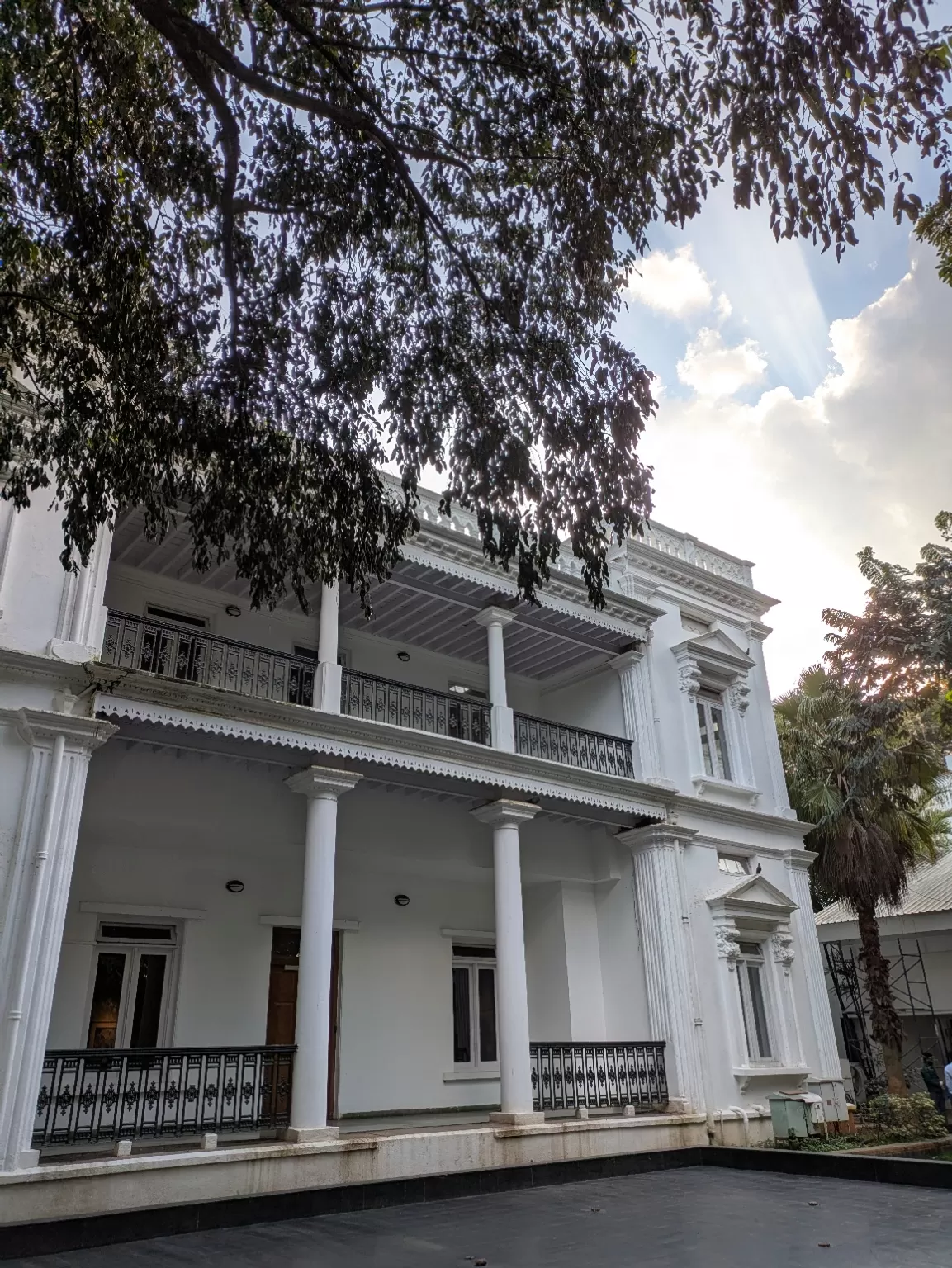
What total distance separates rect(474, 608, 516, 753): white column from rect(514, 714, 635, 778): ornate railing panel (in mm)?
509

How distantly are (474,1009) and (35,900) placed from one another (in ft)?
25.4

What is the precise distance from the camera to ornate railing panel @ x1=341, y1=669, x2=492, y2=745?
12.0 meters

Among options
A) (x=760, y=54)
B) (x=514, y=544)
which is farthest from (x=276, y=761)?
(x=760, y=54)

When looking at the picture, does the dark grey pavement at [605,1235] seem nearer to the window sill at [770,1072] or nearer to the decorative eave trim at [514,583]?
the window sill at [770,1072]

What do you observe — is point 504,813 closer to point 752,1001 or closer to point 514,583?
point 514,583

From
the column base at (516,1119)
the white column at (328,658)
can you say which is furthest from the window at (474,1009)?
the white column at (328,658)

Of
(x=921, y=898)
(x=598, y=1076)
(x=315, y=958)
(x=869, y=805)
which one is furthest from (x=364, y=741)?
(x=921, y=898)

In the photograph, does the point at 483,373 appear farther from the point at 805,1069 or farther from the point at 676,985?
the point at 805,1069

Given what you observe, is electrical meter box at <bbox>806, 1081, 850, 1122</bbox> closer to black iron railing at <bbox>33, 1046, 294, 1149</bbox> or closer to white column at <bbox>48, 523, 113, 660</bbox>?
black iron railing at <bbox>33, 1046, 294, 1149</bbox>

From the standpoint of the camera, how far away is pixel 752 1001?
14.6 meters

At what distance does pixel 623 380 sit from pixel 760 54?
244cm

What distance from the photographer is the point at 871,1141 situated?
514 inches

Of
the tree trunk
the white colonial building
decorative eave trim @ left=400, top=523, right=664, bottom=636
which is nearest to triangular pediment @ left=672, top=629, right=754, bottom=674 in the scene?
the white colonial building

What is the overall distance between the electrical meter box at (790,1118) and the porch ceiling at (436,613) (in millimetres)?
6874
